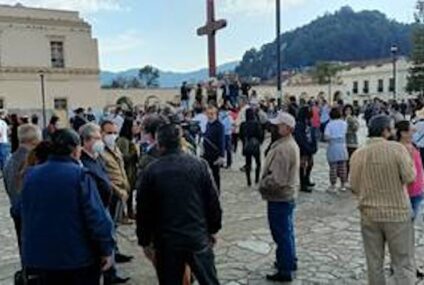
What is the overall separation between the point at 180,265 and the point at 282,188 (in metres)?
1.95

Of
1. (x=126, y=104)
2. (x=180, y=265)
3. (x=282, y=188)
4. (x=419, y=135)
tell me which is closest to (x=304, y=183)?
(x=419, y=135)

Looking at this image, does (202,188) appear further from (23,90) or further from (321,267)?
(23,90)

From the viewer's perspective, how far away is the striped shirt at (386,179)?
4.96 m

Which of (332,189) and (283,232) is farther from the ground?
(283,232)

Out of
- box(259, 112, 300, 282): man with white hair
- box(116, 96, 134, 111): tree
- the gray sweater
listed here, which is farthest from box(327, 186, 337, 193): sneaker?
the gray sweater

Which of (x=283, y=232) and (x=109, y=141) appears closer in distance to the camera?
(x=283, y=232)

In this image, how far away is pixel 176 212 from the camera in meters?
4.14

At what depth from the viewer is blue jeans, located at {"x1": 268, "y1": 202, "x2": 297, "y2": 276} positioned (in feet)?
19.6

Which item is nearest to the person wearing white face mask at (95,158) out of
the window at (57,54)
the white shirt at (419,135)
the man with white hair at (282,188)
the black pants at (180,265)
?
the black pants at (180,265)

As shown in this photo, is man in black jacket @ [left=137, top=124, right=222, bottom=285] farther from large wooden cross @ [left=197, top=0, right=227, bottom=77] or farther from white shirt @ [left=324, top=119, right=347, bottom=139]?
large wooden cross @ [left=197, top=0, right=227, bottom=77]

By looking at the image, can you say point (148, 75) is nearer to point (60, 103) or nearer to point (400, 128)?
point (60, 103)

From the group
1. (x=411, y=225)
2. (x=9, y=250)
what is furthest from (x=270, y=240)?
(x=9, y=250)

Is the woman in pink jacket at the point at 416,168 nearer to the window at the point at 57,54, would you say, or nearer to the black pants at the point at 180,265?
the black pants at the point at 180,265

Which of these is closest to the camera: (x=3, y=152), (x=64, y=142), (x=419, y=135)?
(x=64, y=142)
